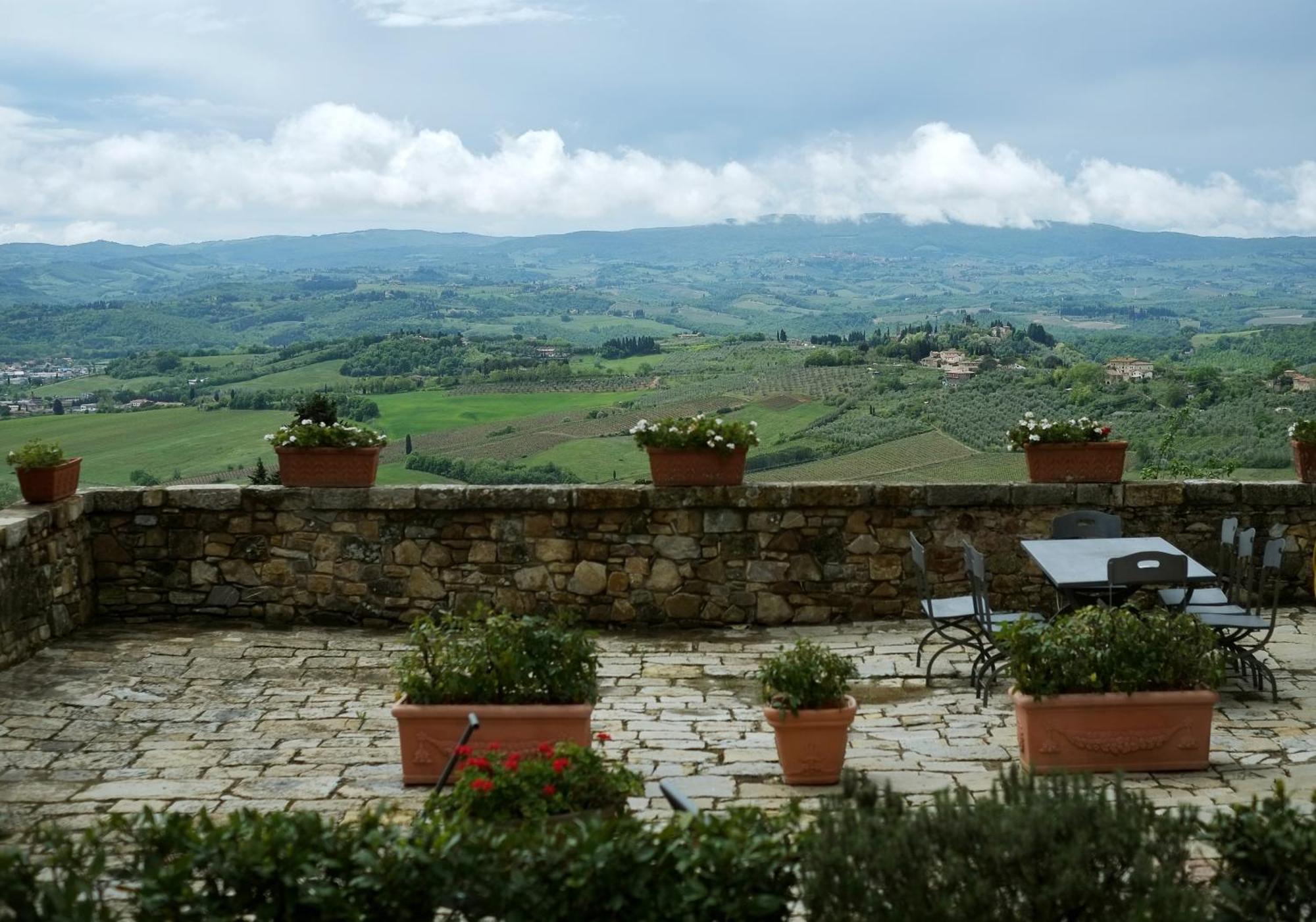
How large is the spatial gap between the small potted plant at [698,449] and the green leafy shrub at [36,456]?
364 cm

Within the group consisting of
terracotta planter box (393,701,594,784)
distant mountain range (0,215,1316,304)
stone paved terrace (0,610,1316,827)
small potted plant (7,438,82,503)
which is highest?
distant mountain range (0,215,1316,304)

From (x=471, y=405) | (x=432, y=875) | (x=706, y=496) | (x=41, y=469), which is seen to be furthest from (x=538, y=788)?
(x=471, y=405)

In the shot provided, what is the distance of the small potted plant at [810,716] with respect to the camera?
5.43 meters

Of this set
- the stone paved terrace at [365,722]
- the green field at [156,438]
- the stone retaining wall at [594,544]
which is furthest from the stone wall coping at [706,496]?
the stone paved terrace at [365,722]

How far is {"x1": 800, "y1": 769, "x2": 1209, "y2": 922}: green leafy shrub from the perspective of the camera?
286 centimetres

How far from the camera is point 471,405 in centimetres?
1435

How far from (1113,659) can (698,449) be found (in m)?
3.63

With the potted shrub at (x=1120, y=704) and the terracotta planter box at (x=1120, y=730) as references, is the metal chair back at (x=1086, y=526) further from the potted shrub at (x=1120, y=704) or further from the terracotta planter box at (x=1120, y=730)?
the terracotta planter box at (x=1120, y=730)

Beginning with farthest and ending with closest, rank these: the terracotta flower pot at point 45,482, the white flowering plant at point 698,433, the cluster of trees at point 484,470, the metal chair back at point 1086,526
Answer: the cluster of trees at point 484,470, the white flowering plant at point 698,433, the metal chair back at point 1086,526, the terracotta flower pot at point 45,482

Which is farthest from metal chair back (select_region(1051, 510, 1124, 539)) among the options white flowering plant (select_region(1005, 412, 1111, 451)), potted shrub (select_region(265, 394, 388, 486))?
potted shrub (select_region(265, 394, 388, 486))

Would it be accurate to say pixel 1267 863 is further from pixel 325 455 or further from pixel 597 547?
pixel 325 455

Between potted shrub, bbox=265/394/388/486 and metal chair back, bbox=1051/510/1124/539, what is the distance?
4443 millimetres

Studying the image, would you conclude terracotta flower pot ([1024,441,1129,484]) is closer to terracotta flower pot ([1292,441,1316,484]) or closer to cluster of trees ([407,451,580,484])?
terracotta flower pot ([1292,441,1316,484])

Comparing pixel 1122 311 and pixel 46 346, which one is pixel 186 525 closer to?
pixel 46 346
